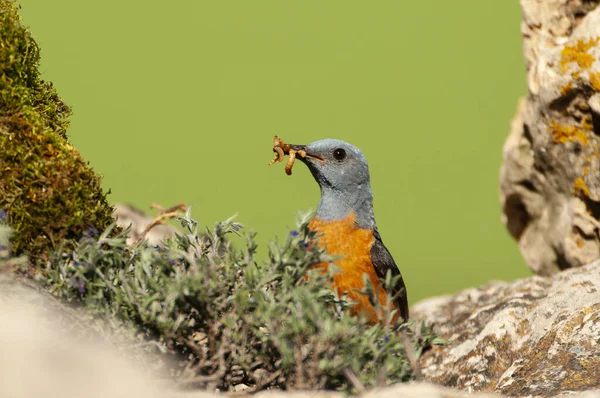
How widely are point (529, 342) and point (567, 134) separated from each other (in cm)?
300

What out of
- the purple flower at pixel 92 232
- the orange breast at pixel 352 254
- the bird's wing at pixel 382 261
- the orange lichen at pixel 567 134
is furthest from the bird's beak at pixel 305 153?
the orange lichen at pixel 567 134

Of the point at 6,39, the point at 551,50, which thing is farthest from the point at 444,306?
the point at 6,39

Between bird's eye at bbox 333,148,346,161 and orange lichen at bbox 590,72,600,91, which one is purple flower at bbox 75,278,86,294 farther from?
orange lichen at bbox 590,72,600,91

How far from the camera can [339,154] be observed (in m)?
7.09

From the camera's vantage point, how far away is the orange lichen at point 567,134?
28.1 feet

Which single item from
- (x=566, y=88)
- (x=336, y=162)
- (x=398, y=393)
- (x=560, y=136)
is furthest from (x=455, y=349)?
(x=398, y=393)

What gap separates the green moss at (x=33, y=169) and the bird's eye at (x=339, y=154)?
7.61ft

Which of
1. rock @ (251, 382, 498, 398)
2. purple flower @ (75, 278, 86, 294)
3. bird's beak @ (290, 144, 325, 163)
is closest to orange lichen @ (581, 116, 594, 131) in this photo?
bird's beak @ (290, 144, 325, 163)

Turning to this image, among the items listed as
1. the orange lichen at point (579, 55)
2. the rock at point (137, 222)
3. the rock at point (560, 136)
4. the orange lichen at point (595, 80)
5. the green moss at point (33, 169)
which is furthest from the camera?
the rock at point (137, 222)

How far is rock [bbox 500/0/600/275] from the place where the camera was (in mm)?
8406

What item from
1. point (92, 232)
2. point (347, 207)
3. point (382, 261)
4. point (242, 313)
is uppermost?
point (347, 207)

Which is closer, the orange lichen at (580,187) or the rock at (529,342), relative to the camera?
the rock at (529,342)

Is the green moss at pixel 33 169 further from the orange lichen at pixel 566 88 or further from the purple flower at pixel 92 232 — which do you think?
the orange lichen at pixel 566 88

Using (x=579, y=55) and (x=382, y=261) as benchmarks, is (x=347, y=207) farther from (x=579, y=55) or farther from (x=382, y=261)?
(x=579, y=55)
